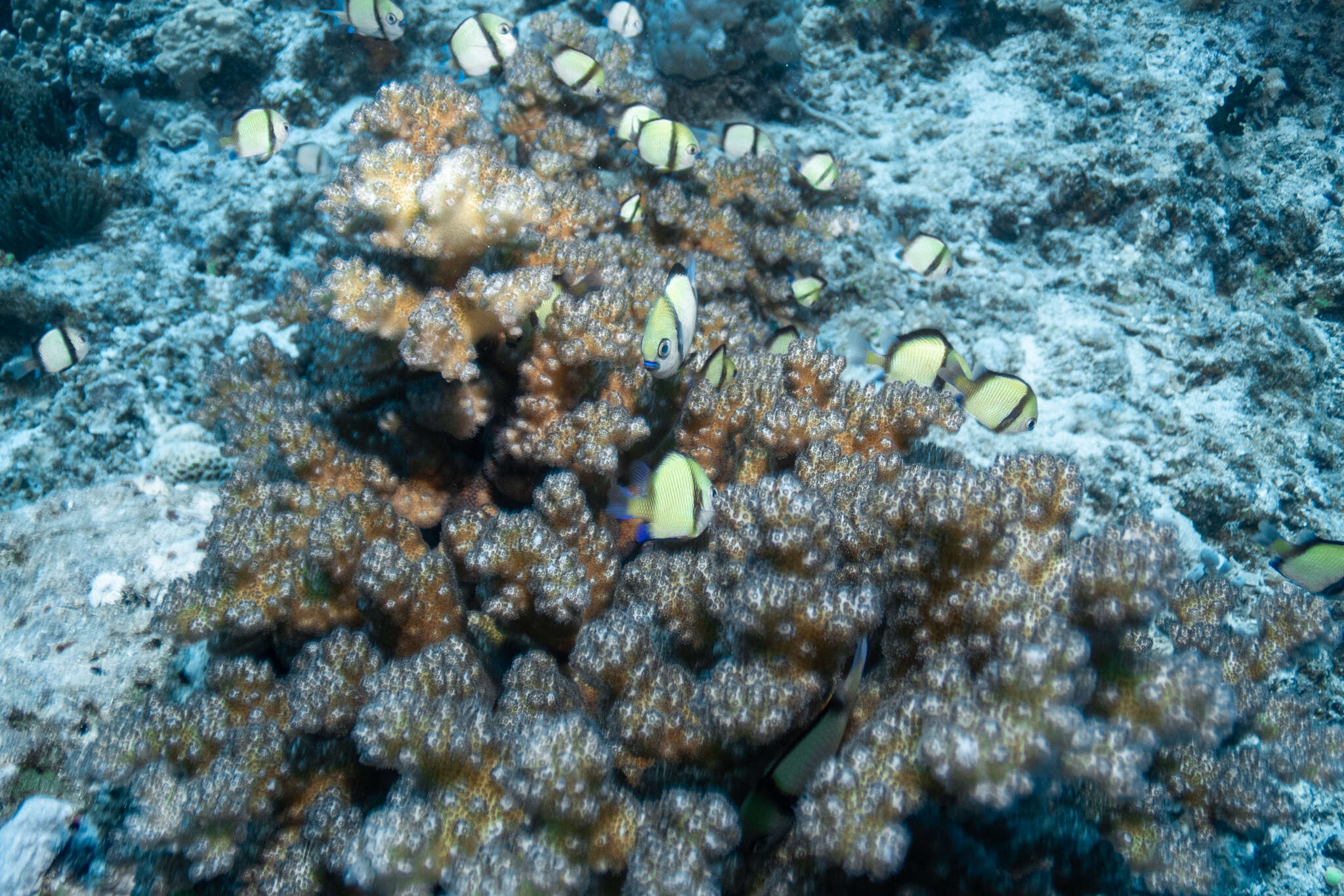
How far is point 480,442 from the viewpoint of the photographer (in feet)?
12.2

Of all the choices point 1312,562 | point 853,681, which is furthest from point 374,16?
point 1312,562

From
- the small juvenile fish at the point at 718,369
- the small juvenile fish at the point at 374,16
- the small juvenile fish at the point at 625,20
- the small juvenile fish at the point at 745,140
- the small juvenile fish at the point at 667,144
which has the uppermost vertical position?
the small juvenile fish at the point at 374,16

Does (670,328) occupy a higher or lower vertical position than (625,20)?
lower

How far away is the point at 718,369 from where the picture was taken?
141 inches

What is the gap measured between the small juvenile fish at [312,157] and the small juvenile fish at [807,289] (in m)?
4.55

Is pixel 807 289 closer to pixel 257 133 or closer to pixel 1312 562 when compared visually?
pixel 1312 562

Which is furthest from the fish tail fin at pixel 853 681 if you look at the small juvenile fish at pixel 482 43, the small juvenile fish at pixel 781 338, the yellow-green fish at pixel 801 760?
the small juvenile fish at pixel 482 43

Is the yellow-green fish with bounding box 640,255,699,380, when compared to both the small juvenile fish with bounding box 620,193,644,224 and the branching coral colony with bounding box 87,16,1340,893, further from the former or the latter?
the small juvenile fish with bounding box 620,193,644,224

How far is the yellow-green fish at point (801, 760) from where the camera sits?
1.89 m

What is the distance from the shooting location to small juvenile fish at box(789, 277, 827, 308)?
505 centimetres

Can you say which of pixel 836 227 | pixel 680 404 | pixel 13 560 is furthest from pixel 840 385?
pixel 13 560

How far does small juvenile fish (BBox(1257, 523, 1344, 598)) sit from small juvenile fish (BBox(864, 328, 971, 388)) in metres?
1.69

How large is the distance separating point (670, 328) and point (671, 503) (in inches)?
31.0

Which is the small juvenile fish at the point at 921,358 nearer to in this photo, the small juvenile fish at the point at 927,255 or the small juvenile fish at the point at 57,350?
the small juvenile fish at the point at 927,255
